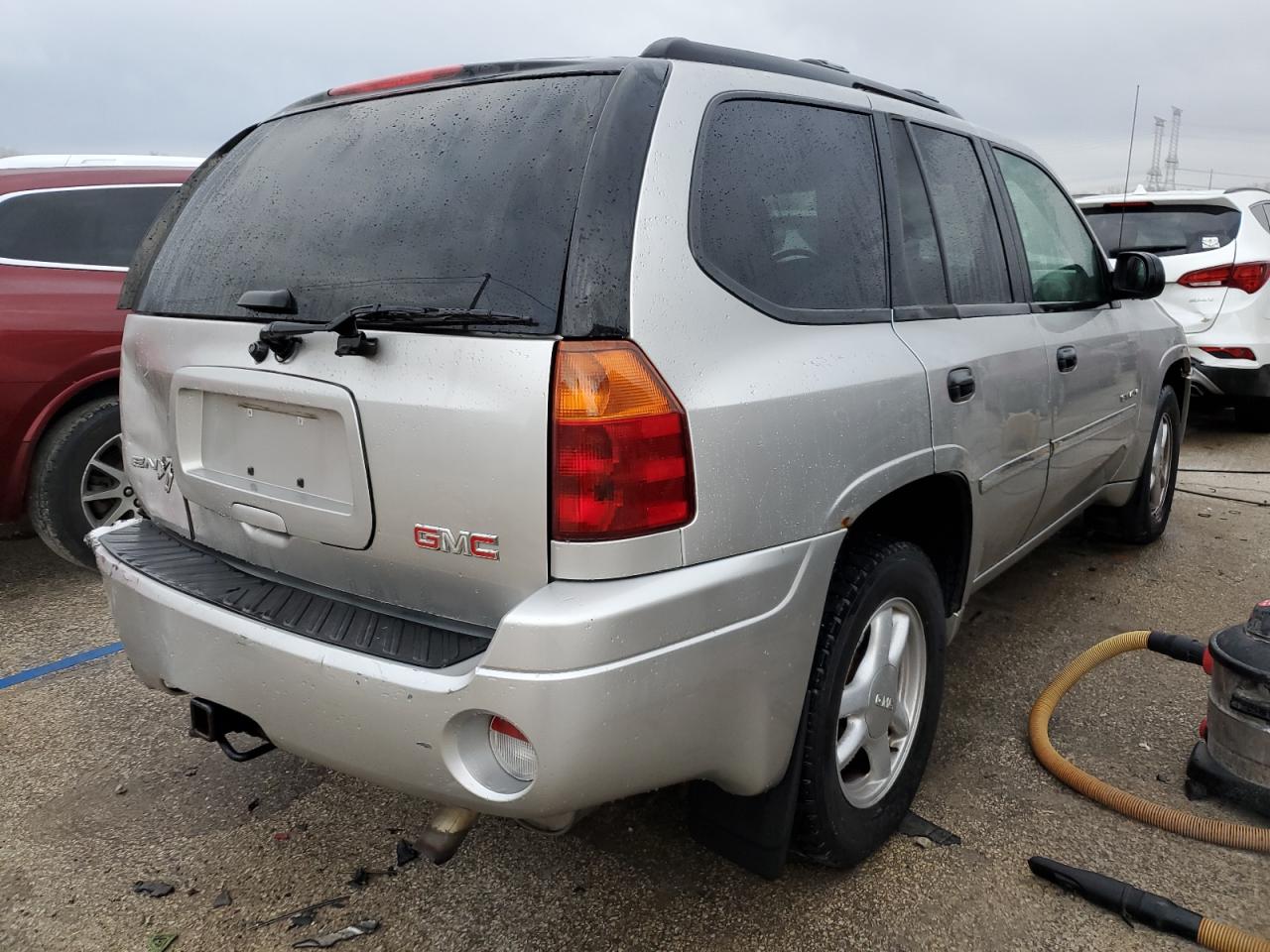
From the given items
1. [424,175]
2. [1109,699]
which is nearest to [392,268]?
[424,175]

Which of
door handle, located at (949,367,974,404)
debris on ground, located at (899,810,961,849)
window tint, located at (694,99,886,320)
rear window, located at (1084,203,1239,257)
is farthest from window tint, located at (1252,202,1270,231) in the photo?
debris on ground, located at (899,810,961,849)

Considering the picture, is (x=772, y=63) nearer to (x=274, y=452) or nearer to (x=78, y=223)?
(x=274, y=452)

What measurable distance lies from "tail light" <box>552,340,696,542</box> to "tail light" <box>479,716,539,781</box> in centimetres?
35

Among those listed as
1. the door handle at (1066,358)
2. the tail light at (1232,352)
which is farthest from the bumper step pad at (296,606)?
the tail light at (1232,352)

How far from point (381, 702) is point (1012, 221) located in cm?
255

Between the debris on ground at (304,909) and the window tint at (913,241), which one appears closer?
the debris on ground at (304,909)

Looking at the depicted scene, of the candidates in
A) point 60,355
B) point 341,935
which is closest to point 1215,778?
point 341,935

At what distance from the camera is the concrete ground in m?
2.20

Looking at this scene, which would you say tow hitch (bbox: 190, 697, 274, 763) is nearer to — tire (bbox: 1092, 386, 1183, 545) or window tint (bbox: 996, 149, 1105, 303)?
window tint (bbox: 996, 149, 1105, 303)

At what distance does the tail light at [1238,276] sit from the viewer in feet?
22.3

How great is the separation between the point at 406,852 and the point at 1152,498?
3.88 metres

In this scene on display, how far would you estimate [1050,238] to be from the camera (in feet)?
11.5

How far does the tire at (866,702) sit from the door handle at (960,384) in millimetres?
410

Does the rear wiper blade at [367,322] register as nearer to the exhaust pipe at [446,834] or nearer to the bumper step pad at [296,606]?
the bumper step pad at [296,606]
